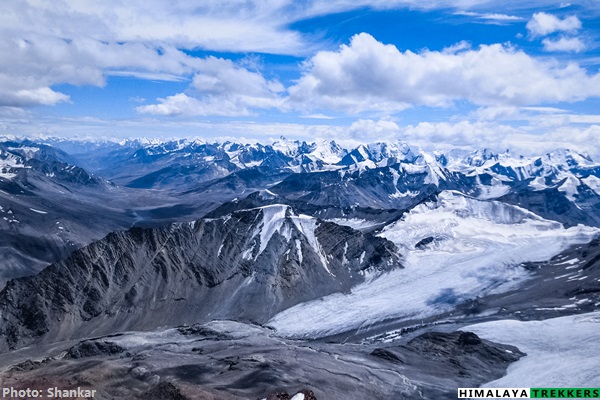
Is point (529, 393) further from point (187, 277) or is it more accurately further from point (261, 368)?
point (187, 277)

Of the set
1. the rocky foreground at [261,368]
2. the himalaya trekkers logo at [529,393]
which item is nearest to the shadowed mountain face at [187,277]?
the rocky foreground at [261,368]

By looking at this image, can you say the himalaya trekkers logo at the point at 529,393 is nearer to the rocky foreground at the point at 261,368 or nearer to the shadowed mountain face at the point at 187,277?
the rocky foreground at the point at 261,368

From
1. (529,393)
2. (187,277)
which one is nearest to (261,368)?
(529,393)

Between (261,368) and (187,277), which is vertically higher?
(187,277)

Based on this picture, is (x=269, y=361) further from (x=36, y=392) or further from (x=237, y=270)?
(x=237, y=270)

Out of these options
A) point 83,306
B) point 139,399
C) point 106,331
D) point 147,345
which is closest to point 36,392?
point 139,399

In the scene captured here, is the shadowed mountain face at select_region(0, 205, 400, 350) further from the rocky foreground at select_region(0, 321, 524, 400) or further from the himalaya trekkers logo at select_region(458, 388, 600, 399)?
the himalaya trekkers logo at select_region(458, 388, 600, 399)
